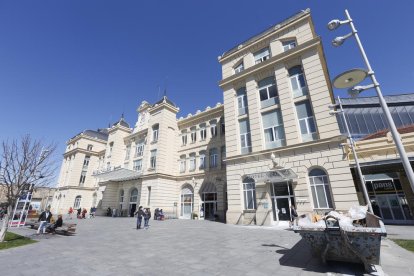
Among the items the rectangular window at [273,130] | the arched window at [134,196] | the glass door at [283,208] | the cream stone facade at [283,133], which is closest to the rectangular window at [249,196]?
the cream stone facade at [283,133]

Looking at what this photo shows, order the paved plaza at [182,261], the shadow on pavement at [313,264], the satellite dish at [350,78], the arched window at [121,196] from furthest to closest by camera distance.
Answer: the arched window at [121,196] < the satellite dish at [350,78] < the paved plaza at [182,261] < the shadow on pavement at [313,264]

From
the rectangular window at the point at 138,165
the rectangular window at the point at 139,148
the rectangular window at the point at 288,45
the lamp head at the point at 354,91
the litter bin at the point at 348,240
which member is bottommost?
the litter bin at the point at 348,240

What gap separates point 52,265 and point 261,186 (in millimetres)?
15074

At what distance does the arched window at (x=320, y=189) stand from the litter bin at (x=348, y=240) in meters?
10.6

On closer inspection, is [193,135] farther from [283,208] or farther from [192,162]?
[283,208]

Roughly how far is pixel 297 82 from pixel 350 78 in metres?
13.3

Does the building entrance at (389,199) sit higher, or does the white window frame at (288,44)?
the white window frame at (288,44)

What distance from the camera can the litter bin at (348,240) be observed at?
494 centimetres

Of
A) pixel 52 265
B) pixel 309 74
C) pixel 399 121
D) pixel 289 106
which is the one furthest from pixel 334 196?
pixel 399 121

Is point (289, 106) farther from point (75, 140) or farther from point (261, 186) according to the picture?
point (75, 140)

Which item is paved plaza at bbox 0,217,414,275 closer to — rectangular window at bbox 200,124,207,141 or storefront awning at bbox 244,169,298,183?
storefront awning at bbox 244,169,298,183

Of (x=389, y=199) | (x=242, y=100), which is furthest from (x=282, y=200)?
(x=389, y=199)

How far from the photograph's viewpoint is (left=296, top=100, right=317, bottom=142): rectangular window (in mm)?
17188

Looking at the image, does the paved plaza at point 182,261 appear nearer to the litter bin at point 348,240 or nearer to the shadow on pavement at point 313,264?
the shadow on pavement at point 313,264
